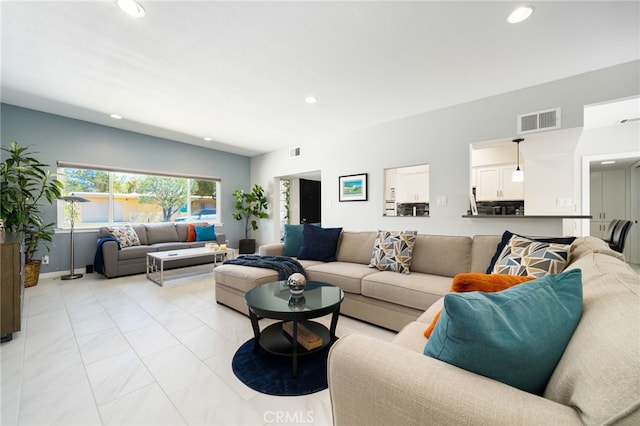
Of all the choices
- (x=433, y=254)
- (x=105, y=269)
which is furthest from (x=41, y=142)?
(x=433, y=254)

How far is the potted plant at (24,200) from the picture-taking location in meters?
3.49

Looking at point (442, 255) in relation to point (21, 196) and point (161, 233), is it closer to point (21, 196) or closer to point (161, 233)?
point (161, 233)

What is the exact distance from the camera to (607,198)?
18.5ft

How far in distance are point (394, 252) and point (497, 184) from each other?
4163 mm

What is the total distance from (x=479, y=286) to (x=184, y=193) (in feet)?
20.5

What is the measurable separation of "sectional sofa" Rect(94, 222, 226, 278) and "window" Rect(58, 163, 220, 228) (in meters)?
0.37

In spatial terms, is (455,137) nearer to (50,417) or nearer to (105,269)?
(50,417)

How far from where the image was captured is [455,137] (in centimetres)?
379

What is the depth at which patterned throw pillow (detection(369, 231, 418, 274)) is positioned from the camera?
8.72ft

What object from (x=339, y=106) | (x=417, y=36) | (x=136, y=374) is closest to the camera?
(x=136, y=374)

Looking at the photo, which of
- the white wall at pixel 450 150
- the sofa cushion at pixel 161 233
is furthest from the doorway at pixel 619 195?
the sofa cushion at pixel 161 233

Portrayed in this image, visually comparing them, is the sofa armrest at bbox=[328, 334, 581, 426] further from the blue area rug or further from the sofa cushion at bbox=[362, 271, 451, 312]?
the sofa cushion at bbox=[362, 271, 451, 312]

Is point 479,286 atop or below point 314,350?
atop

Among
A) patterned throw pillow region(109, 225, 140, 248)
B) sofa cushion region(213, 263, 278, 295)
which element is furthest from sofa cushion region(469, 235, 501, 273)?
patterned throw pillow region(109, 225, 140, 248)
